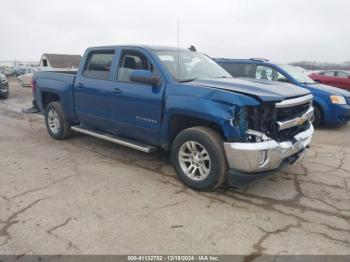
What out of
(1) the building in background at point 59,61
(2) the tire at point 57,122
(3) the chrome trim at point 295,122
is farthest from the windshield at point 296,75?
(1) the building in background at point 59,61

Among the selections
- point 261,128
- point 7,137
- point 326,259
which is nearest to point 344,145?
point 261,128

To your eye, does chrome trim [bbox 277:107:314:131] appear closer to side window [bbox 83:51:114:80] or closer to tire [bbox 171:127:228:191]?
tire [bbox 171:127:228:191]

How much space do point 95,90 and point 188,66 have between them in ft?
5.45

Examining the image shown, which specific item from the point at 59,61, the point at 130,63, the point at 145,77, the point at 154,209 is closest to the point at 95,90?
the point at 130,63

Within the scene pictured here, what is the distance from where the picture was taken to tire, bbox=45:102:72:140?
6461 mm

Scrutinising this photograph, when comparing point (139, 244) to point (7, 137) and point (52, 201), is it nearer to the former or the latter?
point (52, 201)

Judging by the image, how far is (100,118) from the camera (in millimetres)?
5527

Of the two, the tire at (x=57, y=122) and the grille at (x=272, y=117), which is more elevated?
the grille at (x=272, y=117)

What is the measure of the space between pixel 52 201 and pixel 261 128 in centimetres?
267

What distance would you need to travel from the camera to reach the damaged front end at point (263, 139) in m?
3.71

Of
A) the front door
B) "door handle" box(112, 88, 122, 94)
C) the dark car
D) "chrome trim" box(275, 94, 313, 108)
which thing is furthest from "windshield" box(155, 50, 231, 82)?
the dark car

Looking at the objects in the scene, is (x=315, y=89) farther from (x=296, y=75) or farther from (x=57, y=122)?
(x=57, y=122)

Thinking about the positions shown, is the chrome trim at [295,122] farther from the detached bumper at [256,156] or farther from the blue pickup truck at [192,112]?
the detached bumper at [256,156]

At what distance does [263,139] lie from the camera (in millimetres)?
3828
